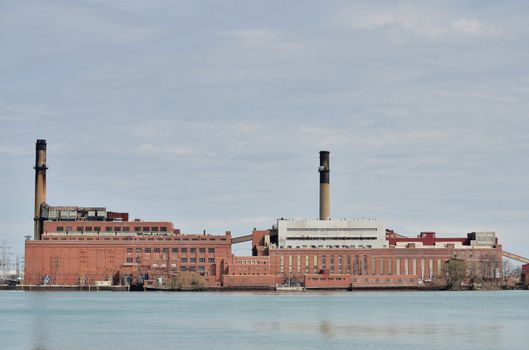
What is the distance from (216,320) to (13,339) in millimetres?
25957

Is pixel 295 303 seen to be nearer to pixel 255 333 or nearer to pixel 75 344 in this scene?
pixel 255 333

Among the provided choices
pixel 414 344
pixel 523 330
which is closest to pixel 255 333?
pixel 414 344

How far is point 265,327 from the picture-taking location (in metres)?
93.6

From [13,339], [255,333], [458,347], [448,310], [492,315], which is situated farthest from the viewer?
[448,310]

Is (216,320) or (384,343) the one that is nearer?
(384,343)

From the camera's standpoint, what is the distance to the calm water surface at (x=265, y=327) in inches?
3068

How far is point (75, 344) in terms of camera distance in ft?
256

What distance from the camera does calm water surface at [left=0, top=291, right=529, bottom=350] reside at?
77938 mm

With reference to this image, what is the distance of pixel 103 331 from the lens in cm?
8962

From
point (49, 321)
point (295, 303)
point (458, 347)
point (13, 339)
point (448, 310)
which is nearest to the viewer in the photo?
point (458, 347)

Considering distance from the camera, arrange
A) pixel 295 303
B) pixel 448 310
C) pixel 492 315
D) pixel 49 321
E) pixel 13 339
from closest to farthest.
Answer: pixel 13 339, pixel 49 321, pixel 492 315, pixel 448 310, pixel 295 303

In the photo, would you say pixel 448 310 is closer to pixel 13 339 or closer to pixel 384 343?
pixel 384 343

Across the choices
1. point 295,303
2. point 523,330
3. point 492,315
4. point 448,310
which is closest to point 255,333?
point 523,330

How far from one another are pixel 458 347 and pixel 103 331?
29737mm
